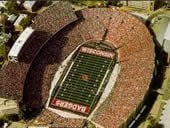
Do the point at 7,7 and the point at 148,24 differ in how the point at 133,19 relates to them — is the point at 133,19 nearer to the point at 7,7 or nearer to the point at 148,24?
the point at 148,24

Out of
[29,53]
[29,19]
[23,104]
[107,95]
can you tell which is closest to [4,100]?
[23,104]

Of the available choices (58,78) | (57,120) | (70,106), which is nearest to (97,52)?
(58,78)

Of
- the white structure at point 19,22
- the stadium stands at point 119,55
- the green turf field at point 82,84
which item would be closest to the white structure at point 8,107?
the stadium stands at point 119,55

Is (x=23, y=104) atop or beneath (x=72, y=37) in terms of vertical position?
beneath

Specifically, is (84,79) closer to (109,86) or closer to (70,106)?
(109,86)

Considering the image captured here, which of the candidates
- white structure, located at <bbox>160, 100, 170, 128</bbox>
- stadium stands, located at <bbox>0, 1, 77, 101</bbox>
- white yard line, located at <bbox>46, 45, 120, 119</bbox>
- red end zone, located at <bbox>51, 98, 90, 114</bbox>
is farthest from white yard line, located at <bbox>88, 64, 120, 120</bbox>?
stadium stands, located at <bbox>0, 1, 77, 101</bbox>

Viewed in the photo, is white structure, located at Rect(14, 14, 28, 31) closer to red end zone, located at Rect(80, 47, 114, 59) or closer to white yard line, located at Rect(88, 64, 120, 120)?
red end zone, located at Rect(80, 47, 114, 59)
